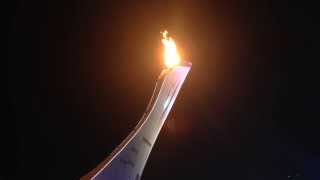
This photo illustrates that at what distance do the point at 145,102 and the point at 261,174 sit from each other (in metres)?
2.01

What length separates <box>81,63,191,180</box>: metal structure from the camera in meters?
2.38

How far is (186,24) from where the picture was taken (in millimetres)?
6883

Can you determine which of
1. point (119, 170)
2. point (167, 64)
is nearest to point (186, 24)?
point (167, 64)

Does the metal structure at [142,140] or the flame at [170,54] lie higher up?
the flame at [170,54]

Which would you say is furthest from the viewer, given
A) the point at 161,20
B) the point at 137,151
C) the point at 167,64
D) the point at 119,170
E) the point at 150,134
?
the point at 161,20

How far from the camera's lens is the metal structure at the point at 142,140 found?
2.38 metres

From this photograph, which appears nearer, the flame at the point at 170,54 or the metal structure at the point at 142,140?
the metal structure at the point at 142,140

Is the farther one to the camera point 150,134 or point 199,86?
point 199,86

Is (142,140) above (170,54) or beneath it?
beneath

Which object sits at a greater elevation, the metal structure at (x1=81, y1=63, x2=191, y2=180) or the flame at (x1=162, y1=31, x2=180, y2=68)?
the flame at (x1=162, y1=31, x2=180, y2=68)

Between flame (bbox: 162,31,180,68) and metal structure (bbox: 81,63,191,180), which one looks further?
flame (bbox: 162,31,180,68)

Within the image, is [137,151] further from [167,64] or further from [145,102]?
[145,102]

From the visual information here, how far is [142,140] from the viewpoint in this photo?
2943 millimetres

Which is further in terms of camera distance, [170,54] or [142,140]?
[170,54]
